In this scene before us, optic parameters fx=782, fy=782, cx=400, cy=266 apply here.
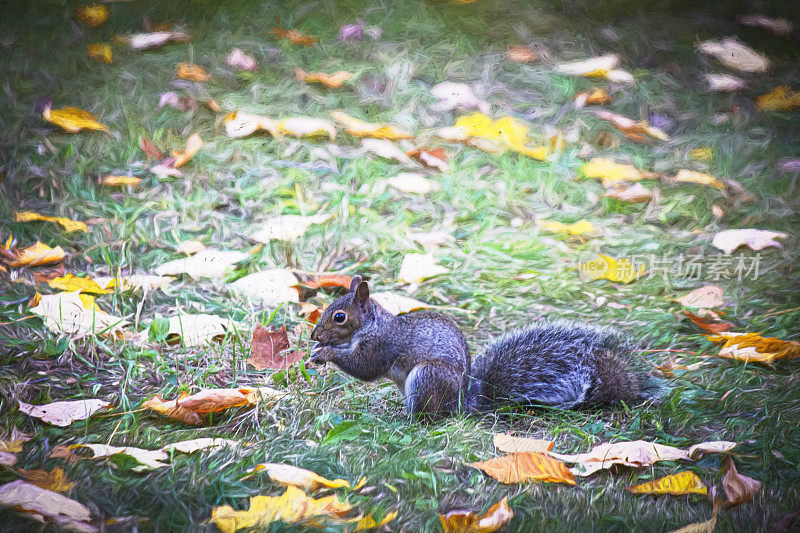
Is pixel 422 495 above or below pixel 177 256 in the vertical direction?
above

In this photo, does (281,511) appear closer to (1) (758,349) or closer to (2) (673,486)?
(2) (673,486)

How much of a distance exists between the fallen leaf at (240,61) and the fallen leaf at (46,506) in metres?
3.12

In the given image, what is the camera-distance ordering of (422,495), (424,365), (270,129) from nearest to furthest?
(422,495) < (424,365) < (270,129)

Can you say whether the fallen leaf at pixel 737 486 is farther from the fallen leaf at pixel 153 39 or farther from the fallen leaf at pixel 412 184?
the fallen leaf at pixel 153 39

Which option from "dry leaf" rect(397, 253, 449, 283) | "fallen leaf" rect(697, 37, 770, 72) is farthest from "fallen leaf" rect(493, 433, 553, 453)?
"fallen leaf" rect(697, 37, 770, 72)

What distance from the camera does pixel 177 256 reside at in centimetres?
316

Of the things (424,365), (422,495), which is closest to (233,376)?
(424,365)

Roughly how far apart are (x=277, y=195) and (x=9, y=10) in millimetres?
2129

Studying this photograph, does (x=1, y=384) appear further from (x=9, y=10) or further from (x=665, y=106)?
(x=665, y=106)

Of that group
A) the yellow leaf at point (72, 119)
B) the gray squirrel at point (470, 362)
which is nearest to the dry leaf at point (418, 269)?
the gray squirrel at point (470, 362)

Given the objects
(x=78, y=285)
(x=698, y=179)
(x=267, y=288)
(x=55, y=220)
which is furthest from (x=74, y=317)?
(x=698, y=179)

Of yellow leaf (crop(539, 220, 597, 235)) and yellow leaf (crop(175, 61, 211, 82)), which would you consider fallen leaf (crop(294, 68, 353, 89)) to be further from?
yellow leaf (crop(539, 220, 597, 235))

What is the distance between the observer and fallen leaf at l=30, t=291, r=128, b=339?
8.36ft

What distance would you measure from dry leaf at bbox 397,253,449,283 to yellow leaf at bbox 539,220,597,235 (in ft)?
2.08
